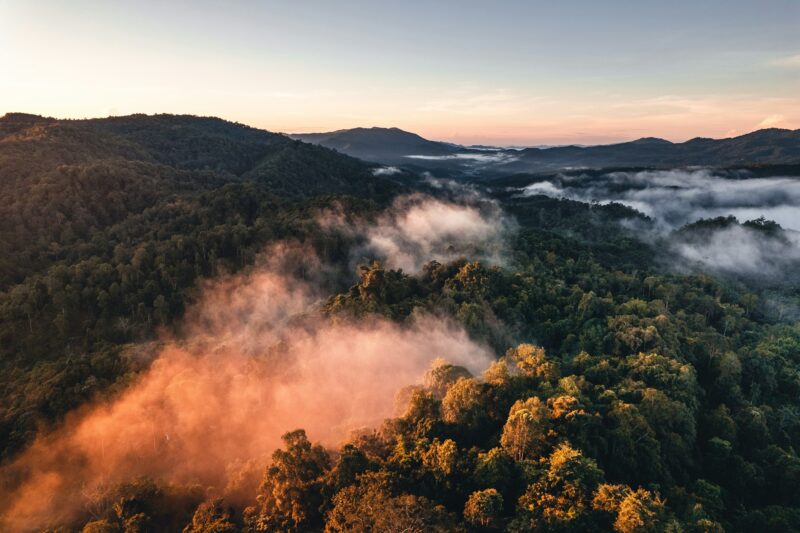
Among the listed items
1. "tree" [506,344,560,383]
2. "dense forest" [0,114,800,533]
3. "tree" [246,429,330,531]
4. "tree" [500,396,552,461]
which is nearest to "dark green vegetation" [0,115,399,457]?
"dense forest" [0,114,800,533]

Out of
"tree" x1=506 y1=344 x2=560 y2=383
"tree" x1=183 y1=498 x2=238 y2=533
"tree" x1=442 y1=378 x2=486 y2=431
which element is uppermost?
"tree" x1=442 y1=378 x2=486 y2=431

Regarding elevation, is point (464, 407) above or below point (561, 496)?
above

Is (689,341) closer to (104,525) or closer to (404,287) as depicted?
(404,287)

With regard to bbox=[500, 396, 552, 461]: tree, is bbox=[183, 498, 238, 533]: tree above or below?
below

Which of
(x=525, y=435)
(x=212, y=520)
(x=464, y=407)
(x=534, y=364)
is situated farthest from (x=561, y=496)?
(x=212, y=520)

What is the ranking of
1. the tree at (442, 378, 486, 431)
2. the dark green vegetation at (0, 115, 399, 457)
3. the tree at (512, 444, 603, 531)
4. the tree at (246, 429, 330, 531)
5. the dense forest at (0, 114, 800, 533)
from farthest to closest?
1. the dark green vegetation at (0, 115, 399, 457)
2. the tree at (442, 378, 486, 431)
3. the dense forest at (0, 114, 800, 533)
4. the tree at (246, 429, 330, 531)
5. the tree at (512, 444, 603, 531)

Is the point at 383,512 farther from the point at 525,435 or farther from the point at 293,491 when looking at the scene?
the point at 525,435

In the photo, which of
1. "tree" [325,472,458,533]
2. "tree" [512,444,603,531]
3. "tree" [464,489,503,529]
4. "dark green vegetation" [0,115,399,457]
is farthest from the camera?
"dark green vegetation" [0,115,399,457]

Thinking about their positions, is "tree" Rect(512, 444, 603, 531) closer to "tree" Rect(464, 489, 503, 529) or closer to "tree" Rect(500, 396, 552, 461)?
"tree" Rect(464, 489, 503, 529)

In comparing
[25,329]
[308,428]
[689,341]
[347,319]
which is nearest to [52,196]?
[25,329]
